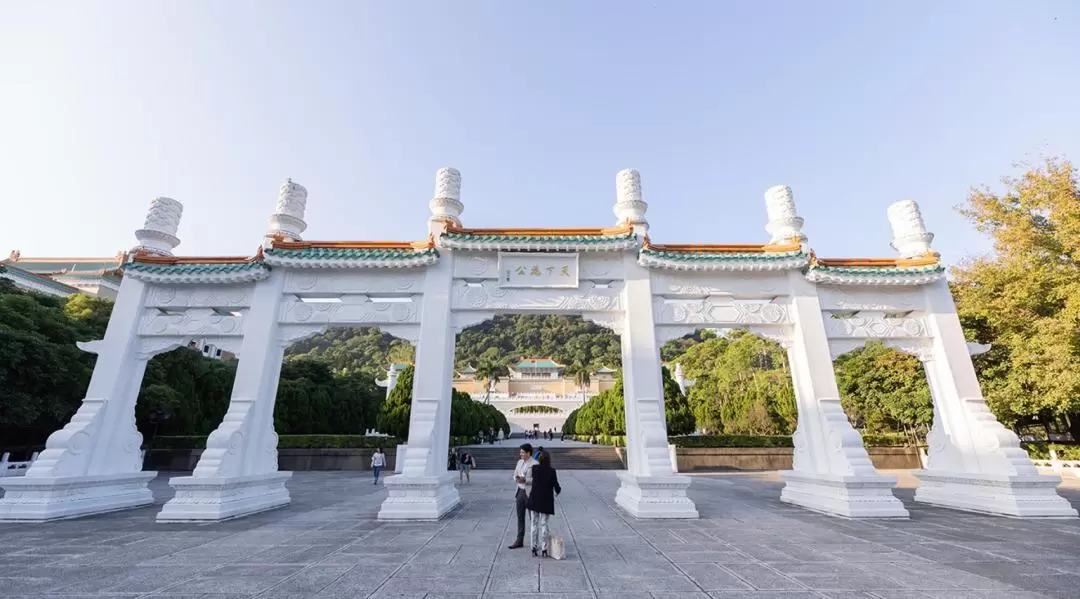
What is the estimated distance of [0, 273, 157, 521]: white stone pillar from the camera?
7035mm

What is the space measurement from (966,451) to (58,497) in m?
15.0

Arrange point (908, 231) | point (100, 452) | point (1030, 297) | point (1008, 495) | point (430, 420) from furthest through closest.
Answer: point (1030, 297) < point (908, 231) < point (100, 452) < point (430, 420) < point (1008, 495)

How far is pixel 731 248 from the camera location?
8.91 m

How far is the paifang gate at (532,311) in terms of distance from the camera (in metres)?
7.93

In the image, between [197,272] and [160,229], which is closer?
[197,272]

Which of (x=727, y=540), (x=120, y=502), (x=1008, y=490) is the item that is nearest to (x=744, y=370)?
(x=1008, y=490)

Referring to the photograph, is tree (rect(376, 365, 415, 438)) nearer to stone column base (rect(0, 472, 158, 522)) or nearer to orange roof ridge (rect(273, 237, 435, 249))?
stone column base (rect(0, 472, 158, 522))

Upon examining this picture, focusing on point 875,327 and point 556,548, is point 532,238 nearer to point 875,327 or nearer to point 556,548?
point 556,548

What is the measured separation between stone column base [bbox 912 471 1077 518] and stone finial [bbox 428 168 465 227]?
10096mm

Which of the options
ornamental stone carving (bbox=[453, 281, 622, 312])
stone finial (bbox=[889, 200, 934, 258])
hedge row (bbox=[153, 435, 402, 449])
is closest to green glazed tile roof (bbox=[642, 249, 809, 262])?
ornamental stone carving (bbox=[453, 281, 622, 312])

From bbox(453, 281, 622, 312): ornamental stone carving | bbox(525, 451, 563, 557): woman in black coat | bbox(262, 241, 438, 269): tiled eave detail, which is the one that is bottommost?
bbox(525, 451, 563, 557): woman in black coat

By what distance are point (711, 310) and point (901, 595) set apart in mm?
5434

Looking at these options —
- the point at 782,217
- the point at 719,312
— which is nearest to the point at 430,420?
the point at 719,312

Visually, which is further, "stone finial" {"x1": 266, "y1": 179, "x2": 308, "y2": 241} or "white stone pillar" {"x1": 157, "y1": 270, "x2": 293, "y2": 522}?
"stone finial" {"x1": 266, "y1": 179, "x2": 308, "y2": 241}
